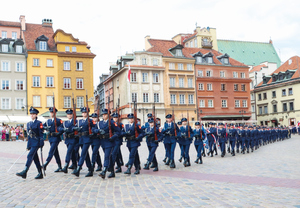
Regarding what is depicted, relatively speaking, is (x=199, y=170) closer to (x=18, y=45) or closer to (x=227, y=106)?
(x=18, y=45)

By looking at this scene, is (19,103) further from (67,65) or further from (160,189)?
(160,189)

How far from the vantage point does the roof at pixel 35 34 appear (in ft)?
164

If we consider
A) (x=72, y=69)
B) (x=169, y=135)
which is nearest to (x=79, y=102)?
(x=72, y=69)

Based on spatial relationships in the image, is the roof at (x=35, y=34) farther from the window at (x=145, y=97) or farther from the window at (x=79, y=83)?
the window at (x=145, y=97)

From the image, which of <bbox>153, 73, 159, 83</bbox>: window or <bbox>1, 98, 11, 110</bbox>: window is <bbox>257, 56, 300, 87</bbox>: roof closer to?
<bbox>153, 73, 159, 83</bbox>: window

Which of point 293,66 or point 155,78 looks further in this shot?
point 293,66

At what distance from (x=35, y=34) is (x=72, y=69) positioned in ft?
28.1

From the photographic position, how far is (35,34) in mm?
52406

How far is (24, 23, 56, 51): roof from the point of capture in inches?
1964

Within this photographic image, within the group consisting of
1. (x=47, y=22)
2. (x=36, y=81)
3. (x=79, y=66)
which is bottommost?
(x=36, y=81)

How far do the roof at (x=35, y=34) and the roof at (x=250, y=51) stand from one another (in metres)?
42.6

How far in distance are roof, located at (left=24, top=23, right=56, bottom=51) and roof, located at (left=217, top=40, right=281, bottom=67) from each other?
42639 millimetres

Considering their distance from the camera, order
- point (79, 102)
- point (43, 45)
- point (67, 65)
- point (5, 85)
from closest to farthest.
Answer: point (5, 85)
point (79, 102)
point (43, 45)
point (67, 65)

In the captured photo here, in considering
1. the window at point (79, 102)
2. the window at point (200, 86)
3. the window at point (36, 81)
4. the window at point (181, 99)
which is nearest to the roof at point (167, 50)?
the window at point (200, 86)
